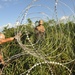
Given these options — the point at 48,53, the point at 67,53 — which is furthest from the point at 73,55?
the point at 48,53

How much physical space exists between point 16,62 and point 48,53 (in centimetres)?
121

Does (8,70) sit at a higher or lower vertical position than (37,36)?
lower

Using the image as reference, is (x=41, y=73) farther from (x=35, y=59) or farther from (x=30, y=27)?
(x=30, y=27)

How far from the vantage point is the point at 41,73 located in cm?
955

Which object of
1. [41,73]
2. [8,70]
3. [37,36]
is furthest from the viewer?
[37,36]

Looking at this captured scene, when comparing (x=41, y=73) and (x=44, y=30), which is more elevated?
(x=44, y=30)

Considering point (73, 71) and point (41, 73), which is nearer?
point (41, 73)

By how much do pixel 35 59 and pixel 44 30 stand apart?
7.96 feet

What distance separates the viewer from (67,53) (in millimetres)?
10500

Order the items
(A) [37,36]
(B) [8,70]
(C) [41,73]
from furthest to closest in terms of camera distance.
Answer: (A) [37,36]
(B) [8,70]
(C) [41,73]

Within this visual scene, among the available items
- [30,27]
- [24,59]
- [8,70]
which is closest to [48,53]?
[24,59]

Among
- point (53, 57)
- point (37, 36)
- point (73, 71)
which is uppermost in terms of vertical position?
point (37, 36)

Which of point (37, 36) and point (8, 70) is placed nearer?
point (8, 70)

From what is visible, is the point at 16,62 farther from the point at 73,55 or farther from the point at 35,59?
the point at 73,55
